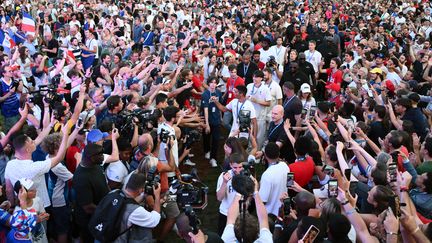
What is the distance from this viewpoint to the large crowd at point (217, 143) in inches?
187

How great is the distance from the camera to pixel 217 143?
941 cm

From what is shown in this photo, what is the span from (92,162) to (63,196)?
83 centimetres

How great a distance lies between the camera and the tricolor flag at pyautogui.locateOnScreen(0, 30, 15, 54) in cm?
1276

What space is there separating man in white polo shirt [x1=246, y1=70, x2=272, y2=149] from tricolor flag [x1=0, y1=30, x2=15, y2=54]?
21.7ft

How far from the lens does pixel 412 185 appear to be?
19.1 ft

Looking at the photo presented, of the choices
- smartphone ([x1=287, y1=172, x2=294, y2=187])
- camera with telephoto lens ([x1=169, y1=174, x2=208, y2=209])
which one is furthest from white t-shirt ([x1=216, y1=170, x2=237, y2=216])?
smartphone ([x1=287, y1=172, x2=294, y2=187])

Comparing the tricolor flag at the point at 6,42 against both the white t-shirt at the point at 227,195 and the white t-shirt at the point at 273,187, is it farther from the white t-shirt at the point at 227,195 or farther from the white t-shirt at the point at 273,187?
the white t-shirt at the point at 273,187

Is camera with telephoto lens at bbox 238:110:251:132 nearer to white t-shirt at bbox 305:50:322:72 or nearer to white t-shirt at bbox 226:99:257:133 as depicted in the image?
white t-shirt at bbox 226:99:257:133

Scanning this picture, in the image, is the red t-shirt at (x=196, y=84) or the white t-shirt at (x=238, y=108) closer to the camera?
the white t-shirt at (x=238, y=108)

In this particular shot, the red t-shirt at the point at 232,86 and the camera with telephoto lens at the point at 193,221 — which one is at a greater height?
the camera with telephoto lens at the point at 193,221

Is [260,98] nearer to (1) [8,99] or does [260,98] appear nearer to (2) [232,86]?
(2) [232,86]

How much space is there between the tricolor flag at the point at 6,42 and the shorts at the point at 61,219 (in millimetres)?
7759

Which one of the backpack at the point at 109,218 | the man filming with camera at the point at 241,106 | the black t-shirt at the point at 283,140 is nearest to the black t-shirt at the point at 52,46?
the man filming with camera at the point at 241,106

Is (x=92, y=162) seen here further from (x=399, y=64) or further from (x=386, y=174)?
(x=399, y=64)
